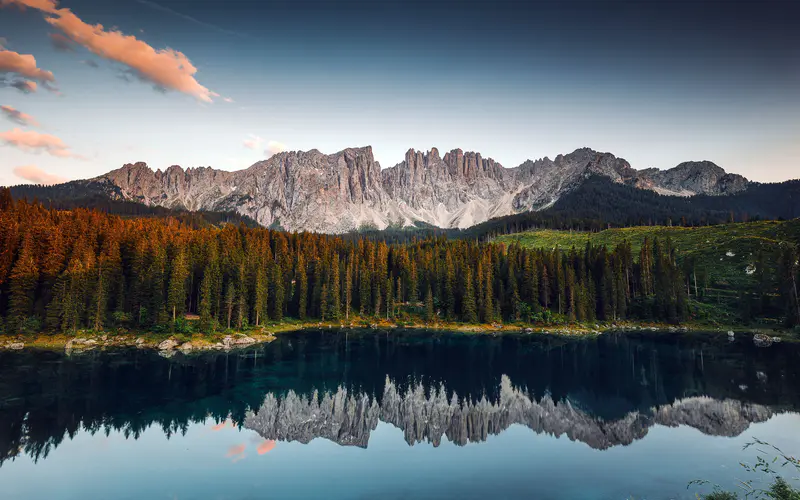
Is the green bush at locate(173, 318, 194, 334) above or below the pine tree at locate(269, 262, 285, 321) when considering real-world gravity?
below

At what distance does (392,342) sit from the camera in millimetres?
87750

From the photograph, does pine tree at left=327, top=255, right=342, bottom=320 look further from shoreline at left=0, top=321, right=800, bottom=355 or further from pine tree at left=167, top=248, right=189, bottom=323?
pine tree at left=167, top=248, right=189, bottom=323

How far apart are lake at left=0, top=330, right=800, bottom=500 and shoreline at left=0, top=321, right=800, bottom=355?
514 cm

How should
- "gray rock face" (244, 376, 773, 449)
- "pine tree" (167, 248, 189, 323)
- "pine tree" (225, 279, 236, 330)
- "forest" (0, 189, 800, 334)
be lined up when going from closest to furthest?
"gray rock face" (244, 376, 773, 449) < "forest" (0, 189, 800, 334) < "pine tree" (167, 248, 189, 323) < "pine tree" (225, 279, 236, 330)

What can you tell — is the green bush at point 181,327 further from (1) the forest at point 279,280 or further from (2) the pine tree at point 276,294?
(2) the pine tree at point 276,294

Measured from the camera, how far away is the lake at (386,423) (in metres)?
29.8

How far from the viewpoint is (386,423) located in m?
44.1

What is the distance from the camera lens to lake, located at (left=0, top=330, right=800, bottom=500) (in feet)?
97.9

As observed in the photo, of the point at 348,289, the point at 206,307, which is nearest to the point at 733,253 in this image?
the point at 348,289

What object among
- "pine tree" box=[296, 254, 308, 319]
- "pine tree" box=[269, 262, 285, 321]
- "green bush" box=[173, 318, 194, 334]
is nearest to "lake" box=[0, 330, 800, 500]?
"green bush" box=[173, 318, 194, 334]

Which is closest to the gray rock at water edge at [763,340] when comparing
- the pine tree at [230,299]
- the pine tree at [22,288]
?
the pine tree at [230,299]

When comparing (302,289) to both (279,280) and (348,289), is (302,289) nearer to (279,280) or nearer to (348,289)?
(279,280)

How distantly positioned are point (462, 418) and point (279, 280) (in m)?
69.3

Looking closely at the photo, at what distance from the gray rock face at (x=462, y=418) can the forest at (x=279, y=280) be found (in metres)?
45.5
